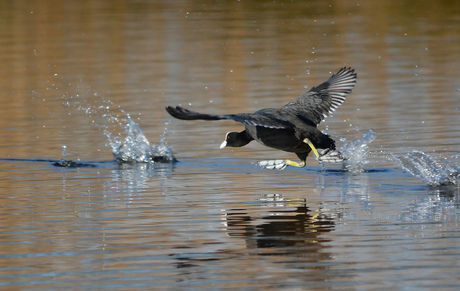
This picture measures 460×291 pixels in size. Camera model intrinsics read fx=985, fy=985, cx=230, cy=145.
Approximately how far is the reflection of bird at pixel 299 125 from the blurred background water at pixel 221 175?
1.55ft

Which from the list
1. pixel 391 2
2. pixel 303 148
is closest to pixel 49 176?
pixel 303 148

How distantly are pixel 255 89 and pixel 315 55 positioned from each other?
5.20 metres

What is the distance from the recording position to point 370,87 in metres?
16.7

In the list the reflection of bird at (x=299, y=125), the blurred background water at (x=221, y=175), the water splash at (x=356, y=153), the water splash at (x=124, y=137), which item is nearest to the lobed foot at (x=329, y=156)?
the reflection of bird at (x=299, y=125)

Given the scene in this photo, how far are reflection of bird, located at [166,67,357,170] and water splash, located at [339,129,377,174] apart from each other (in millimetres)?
784

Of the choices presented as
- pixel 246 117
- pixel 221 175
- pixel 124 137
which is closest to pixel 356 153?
pixel 221 175

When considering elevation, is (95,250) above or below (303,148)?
below

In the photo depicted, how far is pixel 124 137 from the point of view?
1313 cm

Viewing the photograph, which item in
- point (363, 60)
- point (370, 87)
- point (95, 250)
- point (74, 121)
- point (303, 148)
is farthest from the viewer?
point (363, 60)

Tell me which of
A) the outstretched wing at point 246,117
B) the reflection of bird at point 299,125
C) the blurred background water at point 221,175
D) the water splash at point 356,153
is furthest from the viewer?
the water splash at point 356,153

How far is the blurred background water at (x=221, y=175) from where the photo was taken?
6773 mm

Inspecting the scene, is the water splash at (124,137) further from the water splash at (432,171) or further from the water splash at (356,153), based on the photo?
the water splash at (432,171)

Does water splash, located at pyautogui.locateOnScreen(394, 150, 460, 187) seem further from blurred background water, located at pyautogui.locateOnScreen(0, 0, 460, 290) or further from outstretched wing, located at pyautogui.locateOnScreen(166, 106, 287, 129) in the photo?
outstretched wing, located at pyautogui.locateOnScreen(166, 106, 287, 129)

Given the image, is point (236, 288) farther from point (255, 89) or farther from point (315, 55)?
point (315, 55)
